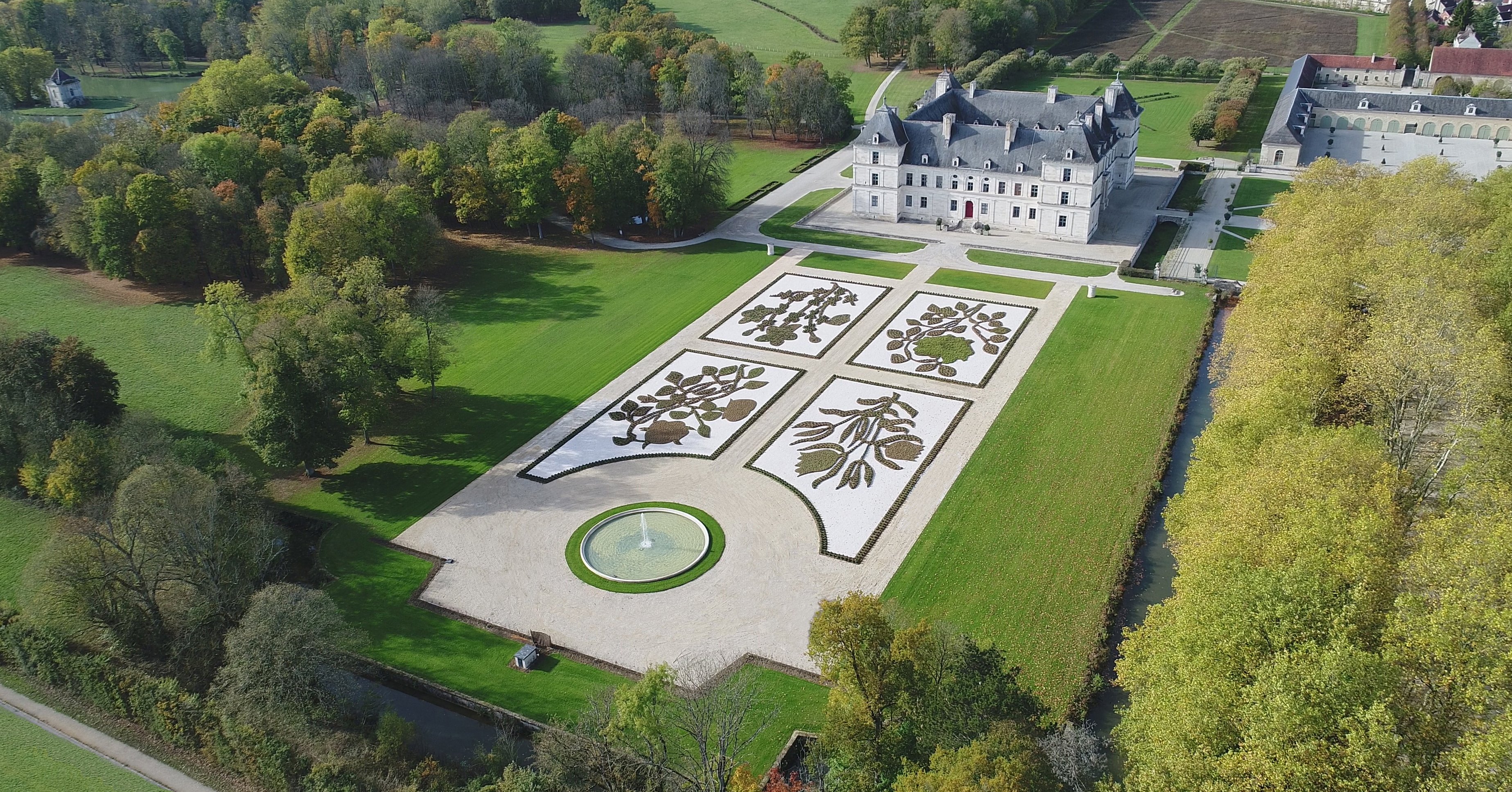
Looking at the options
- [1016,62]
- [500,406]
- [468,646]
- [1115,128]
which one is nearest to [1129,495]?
[468,646]

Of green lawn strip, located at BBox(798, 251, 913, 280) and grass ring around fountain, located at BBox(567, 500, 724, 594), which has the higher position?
green lawn strip, located at BBox(798, 251, 913, 280)

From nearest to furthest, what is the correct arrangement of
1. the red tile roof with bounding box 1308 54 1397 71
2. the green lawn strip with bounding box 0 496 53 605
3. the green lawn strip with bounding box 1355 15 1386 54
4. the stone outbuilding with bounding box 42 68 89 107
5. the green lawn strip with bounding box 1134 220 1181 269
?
the green lawn strip with bounding box 0 496 53 605, the green lawn strip with bounding box 1134 220 1181 269, the red tile roof with bounding box 1308 54 1397 71, the stone outbuilding with bounding box 42 68 89 107, the green lawn strip with bounding box 1355 15 1386 54

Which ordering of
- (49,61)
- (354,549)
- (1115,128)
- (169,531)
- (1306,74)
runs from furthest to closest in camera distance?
(49,61) → (1306,74) → (1115,128) → (354,549) → (169,531)

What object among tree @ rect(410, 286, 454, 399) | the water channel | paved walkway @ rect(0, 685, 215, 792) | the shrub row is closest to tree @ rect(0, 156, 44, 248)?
tree @ rect(410, 286, 454, 399)

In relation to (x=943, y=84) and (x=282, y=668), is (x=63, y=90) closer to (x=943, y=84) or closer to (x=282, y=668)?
(x=943, y=84)

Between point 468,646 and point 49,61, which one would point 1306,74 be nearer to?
point 468,646

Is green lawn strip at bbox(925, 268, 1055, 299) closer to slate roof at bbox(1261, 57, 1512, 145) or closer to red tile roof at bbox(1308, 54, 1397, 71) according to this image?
slate roof at bbox(1261, 57, 1512, 145)

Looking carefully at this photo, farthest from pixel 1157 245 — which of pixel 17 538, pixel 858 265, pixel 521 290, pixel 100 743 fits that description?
pixel 17 538
